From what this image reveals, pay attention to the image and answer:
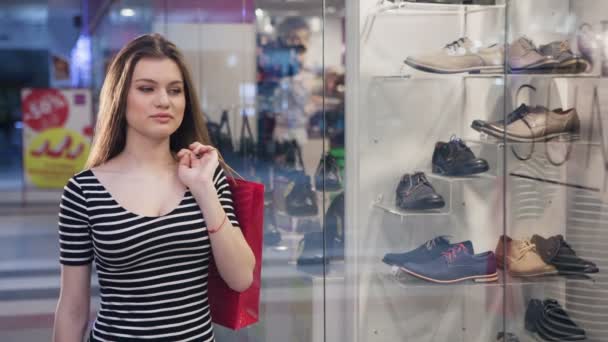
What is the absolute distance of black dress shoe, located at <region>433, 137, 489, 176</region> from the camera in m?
2.94

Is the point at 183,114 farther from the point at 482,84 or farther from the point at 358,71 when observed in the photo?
the point at 482,84

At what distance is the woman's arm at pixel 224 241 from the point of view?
1.64 meters

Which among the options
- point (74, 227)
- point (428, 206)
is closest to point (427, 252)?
point (428, 206)

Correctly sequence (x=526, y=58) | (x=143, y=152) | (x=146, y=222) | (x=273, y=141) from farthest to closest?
(x=273, y=141), (x=526, y=58), (x=143, y=152), (x=146, y=222)

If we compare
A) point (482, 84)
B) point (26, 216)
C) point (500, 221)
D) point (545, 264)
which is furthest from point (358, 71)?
point (26, 216)

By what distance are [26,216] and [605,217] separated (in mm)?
6919

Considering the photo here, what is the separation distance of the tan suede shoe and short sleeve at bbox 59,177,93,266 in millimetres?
1705

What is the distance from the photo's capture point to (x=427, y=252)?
294 centimetres

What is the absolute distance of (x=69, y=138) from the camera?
8742 mm

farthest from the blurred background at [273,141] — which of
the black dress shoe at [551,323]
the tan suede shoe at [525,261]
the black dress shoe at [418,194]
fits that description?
the black dress shoe at [551,323]

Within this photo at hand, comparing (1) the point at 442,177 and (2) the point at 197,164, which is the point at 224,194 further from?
(1) the point at 442,177

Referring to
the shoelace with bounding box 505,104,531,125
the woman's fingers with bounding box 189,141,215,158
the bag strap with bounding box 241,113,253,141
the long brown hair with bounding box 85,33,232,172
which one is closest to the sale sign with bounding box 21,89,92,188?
the bag strap with bounding box 241,113,253,141

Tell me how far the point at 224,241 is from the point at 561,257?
64.5 inches

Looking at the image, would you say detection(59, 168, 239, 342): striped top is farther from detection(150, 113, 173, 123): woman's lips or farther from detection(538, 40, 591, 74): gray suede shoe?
detection(538, 40, 591, 74): gray suede shoe
